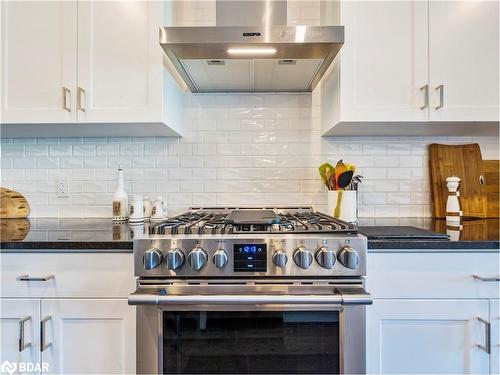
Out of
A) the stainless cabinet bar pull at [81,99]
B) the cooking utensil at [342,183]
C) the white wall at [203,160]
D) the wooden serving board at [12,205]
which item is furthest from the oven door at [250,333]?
the wooden serving board at [12,205]

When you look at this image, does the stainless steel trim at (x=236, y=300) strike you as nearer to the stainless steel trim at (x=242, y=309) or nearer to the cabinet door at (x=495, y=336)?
the stainless steel trim at (x=242, y=309)

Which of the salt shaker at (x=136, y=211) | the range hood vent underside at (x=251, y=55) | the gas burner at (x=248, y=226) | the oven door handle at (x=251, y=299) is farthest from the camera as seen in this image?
the salt shaker at (x=136, y=211)

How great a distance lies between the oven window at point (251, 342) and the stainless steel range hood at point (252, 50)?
3.52 feet

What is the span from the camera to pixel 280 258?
104cm

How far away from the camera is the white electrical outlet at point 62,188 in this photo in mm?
1825

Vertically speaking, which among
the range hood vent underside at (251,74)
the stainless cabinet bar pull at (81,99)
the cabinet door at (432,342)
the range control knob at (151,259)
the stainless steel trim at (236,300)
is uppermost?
the range hood vent underside at (251,74)

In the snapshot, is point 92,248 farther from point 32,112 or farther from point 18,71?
point 18,71

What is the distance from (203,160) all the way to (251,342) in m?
1.08

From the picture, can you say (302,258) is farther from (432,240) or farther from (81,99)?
(81,99)

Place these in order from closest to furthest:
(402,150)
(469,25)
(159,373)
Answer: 1. (159,373)
2. (469,25)
3. (402,150)

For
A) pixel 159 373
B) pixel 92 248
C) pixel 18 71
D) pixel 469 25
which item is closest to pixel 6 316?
pixel 92 248

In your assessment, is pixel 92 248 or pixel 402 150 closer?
pixel 92 248

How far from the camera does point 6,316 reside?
3.80 feet

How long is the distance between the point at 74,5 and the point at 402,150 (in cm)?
191
